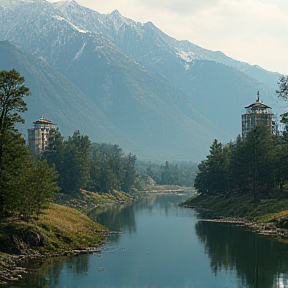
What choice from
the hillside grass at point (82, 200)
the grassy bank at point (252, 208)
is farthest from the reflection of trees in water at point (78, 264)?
the hillside grass at point (82, 200)

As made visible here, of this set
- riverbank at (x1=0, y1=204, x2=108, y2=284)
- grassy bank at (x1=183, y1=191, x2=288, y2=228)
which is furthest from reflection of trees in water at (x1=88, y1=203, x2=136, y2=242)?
grassy bank at (x1=183, y1=191, x2=288, y2=228)

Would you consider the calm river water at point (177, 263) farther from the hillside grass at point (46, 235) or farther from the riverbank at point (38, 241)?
the hillside grass at point (46, 235)

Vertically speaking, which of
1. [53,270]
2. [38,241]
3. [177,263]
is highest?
[38,241]

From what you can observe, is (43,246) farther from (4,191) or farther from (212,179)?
(212,179)

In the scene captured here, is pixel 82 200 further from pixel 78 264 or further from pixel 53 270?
pixel 53 270

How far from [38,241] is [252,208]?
208 ft

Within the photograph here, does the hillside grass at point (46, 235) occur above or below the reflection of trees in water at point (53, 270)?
above

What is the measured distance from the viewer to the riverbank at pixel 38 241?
2581 inches

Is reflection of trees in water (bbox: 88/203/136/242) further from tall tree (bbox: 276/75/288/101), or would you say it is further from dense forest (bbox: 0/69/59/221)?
tall tree (bbox: 276/75/288/101)

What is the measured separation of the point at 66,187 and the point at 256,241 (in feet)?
321

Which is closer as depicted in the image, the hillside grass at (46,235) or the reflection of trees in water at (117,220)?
the hillside grass at (46,235)

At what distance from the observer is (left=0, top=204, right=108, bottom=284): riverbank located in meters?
65.6

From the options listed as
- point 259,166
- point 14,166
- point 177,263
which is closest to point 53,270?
point 14,166

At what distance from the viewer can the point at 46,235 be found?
75438mm
